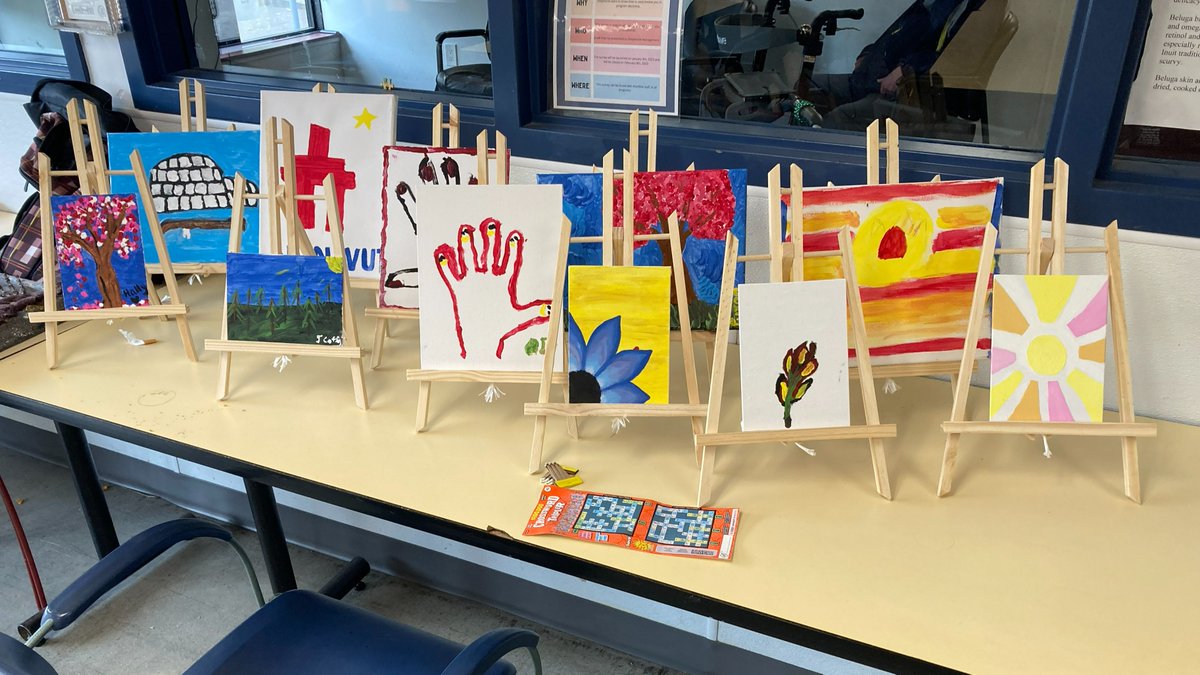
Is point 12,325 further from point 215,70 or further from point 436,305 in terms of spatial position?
point 436,305

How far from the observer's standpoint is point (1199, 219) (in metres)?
1.59

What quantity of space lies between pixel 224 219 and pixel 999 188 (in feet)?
5.89

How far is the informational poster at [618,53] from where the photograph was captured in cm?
203

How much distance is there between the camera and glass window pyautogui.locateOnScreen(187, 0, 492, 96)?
2475 millimetres

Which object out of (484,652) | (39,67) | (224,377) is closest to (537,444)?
(484,652)

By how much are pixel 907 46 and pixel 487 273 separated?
1.15 metres

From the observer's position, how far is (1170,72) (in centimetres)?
161

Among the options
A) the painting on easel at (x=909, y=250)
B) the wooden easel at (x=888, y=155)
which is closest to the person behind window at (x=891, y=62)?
the wooden easel at (x=888, y=155)

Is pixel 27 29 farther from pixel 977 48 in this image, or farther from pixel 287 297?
pixel 977 48

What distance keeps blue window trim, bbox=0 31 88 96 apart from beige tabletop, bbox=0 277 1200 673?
115cm

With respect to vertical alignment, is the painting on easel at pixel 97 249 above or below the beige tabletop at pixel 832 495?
above

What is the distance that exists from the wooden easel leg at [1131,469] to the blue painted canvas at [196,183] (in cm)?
195

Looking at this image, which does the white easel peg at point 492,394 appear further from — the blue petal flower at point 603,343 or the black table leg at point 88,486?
the black table leg at point 88,486

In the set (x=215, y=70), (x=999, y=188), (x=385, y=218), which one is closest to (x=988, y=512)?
(x=999, y=188)
